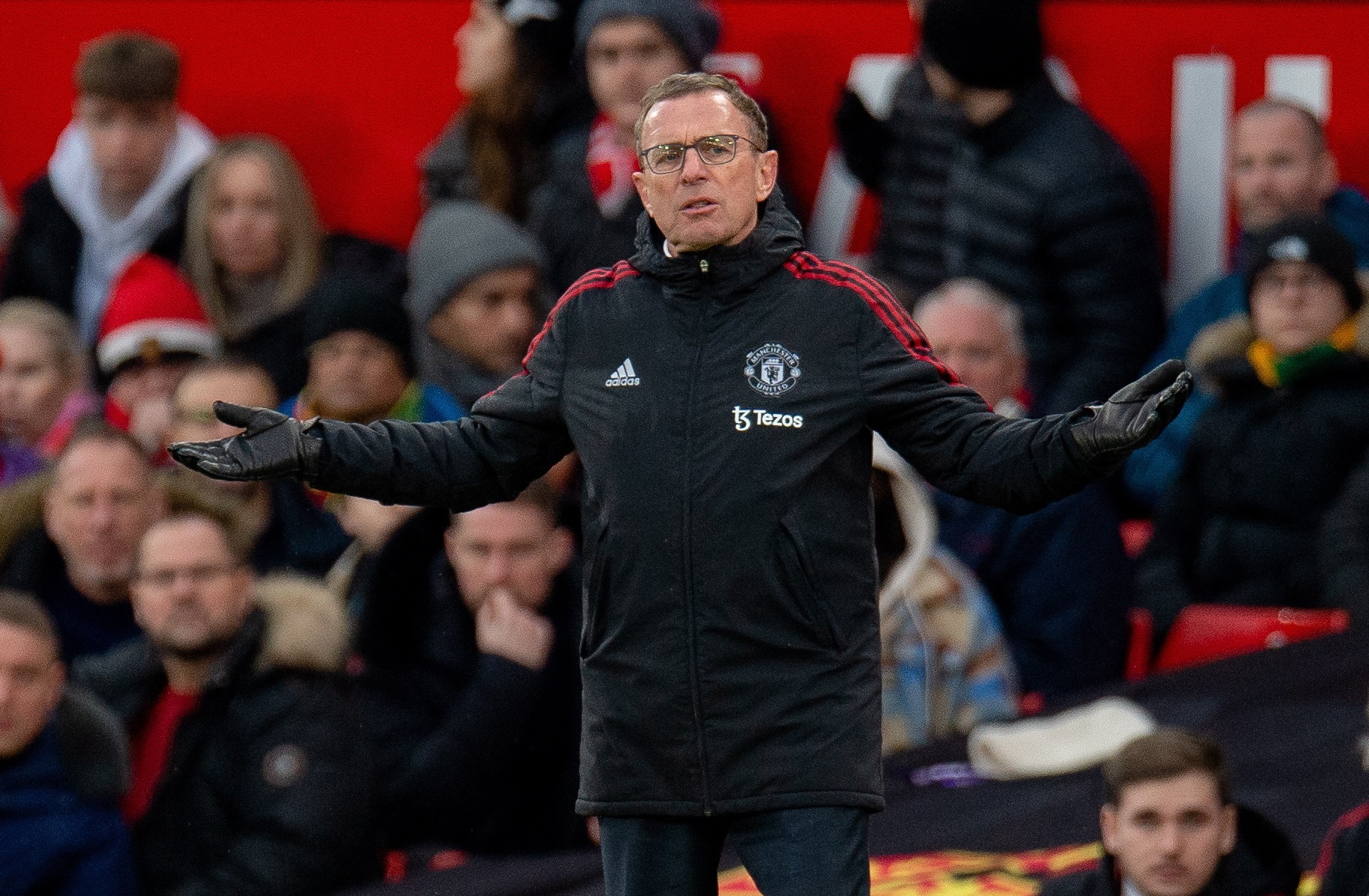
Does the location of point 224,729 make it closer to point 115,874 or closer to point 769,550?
point 115,874

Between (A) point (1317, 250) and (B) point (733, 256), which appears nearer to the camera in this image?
(B) point (733, 256)

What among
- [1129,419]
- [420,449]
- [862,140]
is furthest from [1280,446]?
[420,449]

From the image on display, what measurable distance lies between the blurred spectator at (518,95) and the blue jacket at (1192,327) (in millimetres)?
2150

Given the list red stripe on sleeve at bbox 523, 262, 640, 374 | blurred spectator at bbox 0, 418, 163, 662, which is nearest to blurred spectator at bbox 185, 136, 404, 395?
→ blurred spectator at bbox 0, 418, 163, 662

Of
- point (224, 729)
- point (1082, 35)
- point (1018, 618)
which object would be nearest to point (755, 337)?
point (224, 729)

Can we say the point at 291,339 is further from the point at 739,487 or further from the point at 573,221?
the point at 739,487

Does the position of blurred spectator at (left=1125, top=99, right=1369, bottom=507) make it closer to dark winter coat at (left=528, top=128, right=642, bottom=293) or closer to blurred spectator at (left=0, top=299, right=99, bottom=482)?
dark winter coat at (left=528, top=128, right=642, bottom=293)

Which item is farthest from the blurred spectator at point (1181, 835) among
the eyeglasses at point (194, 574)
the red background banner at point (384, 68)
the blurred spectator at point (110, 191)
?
the blurred spectator at point (110, 191)

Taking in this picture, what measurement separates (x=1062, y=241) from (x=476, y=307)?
1.81 metres

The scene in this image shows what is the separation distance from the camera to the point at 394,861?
5.99 metres

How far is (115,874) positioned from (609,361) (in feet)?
7.96

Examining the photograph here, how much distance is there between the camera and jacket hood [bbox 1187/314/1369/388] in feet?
22.9

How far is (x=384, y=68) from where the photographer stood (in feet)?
32.3

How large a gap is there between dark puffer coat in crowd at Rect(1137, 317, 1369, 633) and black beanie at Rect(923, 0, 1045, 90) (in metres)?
1.10
